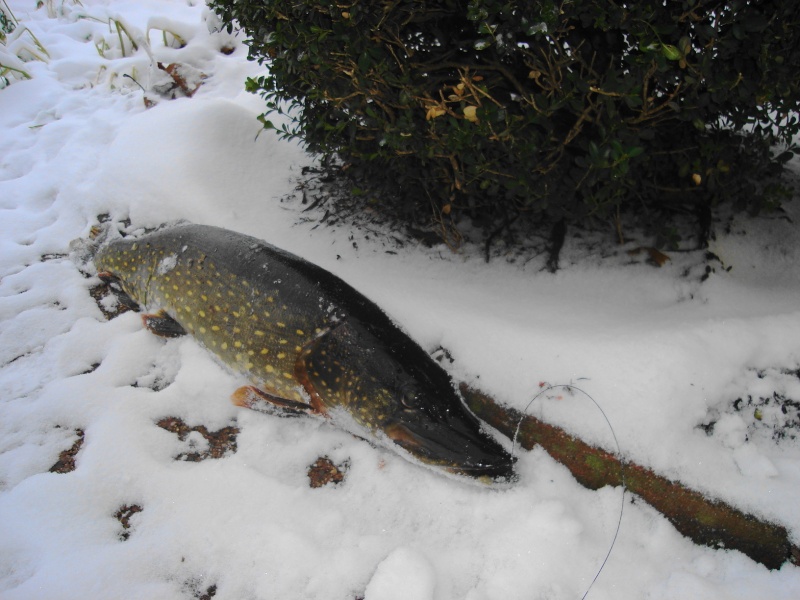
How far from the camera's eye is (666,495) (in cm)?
176

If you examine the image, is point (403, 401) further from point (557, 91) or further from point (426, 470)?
point (557, 91)

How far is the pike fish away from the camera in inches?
75.0

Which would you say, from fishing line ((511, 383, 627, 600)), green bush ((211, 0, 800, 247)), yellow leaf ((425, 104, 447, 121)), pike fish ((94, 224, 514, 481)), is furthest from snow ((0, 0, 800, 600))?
yellow leaf ((425, 104, 447, 121))

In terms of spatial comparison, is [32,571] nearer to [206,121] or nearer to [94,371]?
[94,371]

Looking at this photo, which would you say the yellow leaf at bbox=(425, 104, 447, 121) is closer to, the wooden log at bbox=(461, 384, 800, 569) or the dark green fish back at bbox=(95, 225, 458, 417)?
the dark green fish back at bbox=(95, 225, 458, 417)

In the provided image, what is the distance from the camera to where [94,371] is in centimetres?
244

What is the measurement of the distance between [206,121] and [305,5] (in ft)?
6.21

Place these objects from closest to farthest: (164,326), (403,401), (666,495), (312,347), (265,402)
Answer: (666,495), (403,401), (312,347), (265,402), (164,326)

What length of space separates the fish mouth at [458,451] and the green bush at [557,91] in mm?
1006

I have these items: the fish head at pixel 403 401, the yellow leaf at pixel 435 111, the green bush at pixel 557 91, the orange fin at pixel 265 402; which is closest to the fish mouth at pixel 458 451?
the fish head at pixel 403 401

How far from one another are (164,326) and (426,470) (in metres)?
1.58

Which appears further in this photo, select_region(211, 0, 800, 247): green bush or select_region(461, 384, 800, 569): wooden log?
select_region(461, 384, 800, 569): wooden log

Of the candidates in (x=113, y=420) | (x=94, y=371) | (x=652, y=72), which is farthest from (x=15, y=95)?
(x=652, y=72)

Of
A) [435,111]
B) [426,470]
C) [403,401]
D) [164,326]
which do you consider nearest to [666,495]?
[426,470]
